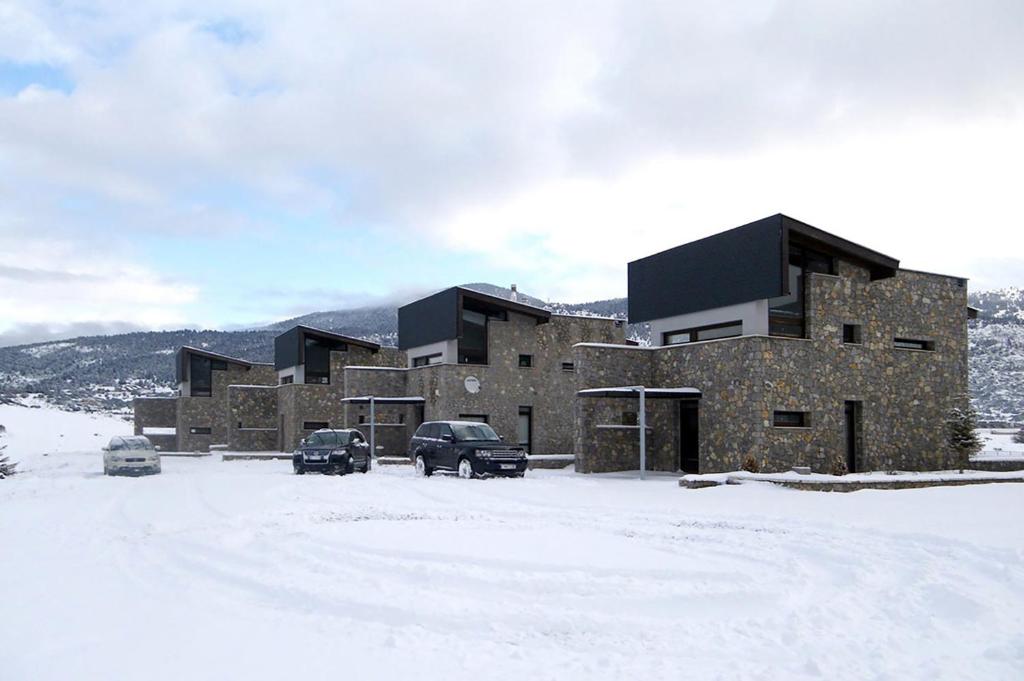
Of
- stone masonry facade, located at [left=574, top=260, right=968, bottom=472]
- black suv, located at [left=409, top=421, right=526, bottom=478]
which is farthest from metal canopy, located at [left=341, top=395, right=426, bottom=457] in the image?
stone masonry facade, located at [left=574, top=260, right=968, bottom=472]

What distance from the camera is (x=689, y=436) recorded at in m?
24.8

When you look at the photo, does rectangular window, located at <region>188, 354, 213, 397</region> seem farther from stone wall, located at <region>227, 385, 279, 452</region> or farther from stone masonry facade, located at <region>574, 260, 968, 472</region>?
stone masonry facade, located at <region>574, 260, 968, 472</region>

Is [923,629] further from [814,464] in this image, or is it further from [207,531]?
[814,464]

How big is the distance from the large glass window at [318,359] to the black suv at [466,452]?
1657 cm

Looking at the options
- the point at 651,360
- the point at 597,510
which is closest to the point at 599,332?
the point at 651,360

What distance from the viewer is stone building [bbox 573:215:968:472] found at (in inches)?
853

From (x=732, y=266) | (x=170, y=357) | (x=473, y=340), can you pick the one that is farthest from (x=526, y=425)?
(x=170, y=357)

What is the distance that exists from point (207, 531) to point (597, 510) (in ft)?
22.0

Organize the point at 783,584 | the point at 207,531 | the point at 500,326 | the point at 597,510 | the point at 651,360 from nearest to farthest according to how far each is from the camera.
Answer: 1. the point at 783,584
2. the point at 207,531
3. the point at 597,510
4. the point at 651,360
5. the point at 500,326

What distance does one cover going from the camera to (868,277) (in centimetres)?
2361

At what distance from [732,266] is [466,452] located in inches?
353

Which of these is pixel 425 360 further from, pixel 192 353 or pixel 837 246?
pixel 192 353

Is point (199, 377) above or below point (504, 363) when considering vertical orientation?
below

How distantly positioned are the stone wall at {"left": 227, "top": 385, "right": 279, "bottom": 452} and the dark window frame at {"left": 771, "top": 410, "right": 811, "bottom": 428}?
29.7 metres
